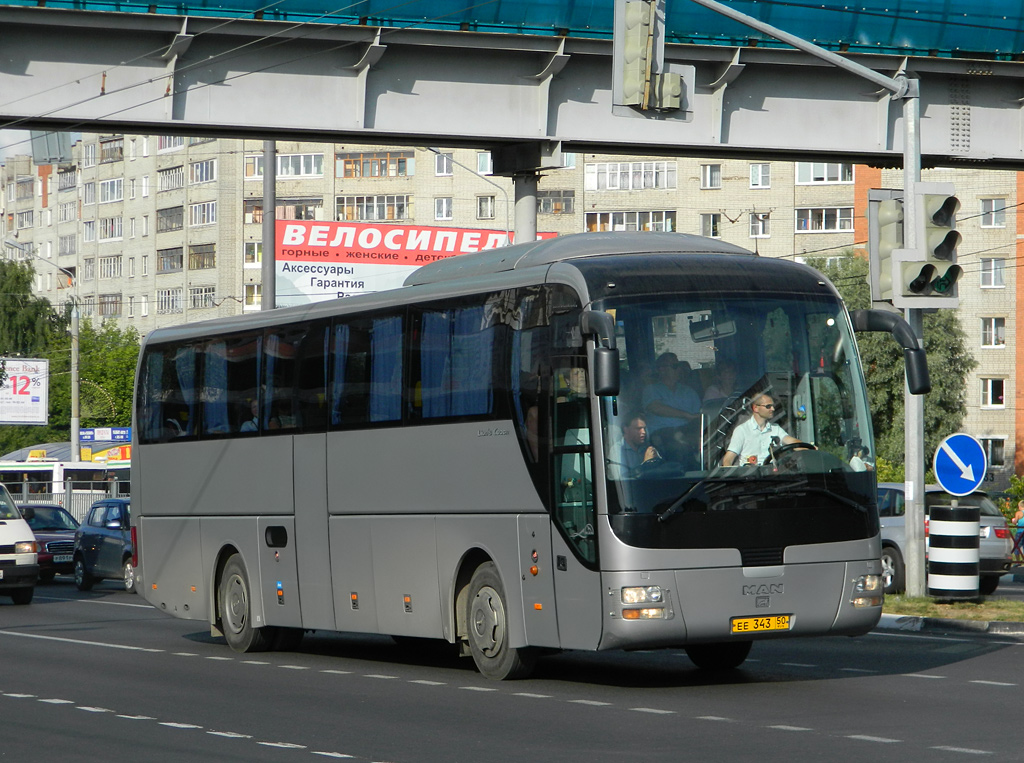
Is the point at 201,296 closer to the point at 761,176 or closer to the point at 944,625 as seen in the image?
the point at 761,176

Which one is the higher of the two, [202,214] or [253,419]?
[202,214]

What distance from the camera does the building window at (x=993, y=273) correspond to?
3054 inches

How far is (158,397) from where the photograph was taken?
19.7 metres

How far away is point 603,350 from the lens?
1210 centimetres

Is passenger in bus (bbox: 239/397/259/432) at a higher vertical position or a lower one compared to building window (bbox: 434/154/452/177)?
lower

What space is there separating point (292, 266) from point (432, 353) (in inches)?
1271

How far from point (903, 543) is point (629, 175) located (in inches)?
2423

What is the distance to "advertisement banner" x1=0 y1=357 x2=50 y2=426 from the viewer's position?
72.1 meters

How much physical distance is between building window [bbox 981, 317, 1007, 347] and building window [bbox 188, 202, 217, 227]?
4135 centimetres

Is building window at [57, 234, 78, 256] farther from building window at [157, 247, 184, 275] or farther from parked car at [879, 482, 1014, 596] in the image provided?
parked car at [879, 482, 1014, 596]

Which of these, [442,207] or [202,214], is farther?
[202,214]

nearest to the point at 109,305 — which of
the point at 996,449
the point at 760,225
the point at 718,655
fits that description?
the point at 760,225

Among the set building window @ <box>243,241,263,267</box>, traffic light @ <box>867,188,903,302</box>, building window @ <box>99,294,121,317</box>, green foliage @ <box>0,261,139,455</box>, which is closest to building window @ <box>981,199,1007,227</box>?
building window @ <box>243,241,263,267</box>

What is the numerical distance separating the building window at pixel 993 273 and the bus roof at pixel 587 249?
66126 mm
